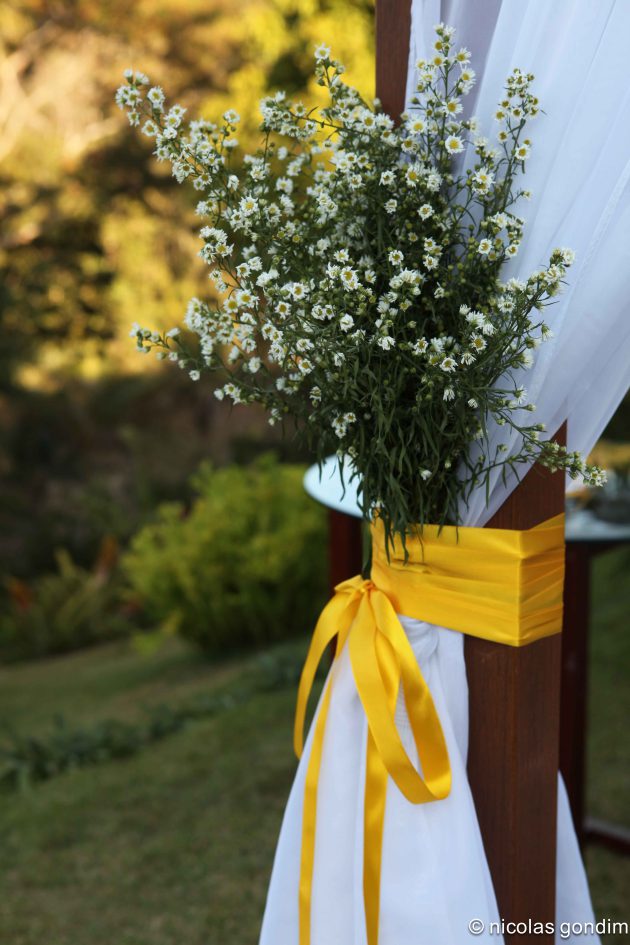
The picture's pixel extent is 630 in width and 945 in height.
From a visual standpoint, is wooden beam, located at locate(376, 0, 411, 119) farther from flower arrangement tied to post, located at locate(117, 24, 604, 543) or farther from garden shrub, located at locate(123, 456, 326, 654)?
garden shrub, located at locate(123, 456, 326, 654)

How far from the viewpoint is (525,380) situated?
1331mm

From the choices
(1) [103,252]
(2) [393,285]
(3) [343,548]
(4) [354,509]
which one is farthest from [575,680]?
(1) [103,252]

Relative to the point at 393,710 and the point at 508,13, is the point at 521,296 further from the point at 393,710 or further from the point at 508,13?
the point at 393,710

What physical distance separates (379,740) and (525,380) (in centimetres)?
55

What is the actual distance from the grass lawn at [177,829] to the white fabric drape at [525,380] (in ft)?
3.71

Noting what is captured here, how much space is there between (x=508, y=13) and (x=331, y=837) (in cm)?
120

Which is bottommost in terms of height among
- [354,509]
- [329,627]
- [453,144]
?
[329,627]

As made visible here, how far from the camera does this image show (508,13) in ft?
4.33

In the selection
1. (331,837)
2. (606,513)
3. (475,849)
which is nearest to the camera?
(475,849)

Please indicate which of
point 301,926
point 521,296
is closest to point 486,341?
point 521,296

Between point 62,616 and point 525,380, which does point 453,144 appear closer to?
point 525,380

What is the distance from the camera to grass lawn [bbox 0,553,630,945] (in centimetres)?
253

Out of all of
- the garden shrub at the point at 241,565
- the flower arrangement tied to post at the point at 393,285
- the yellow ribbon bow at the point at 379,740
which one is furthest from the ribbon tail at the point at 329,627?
the garden shrub at the point at 241,565

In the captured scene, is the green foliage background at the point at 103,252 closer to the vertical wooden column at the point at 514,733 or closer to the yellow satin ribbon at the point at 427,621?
the vertical wooden column at the point at 514,733
